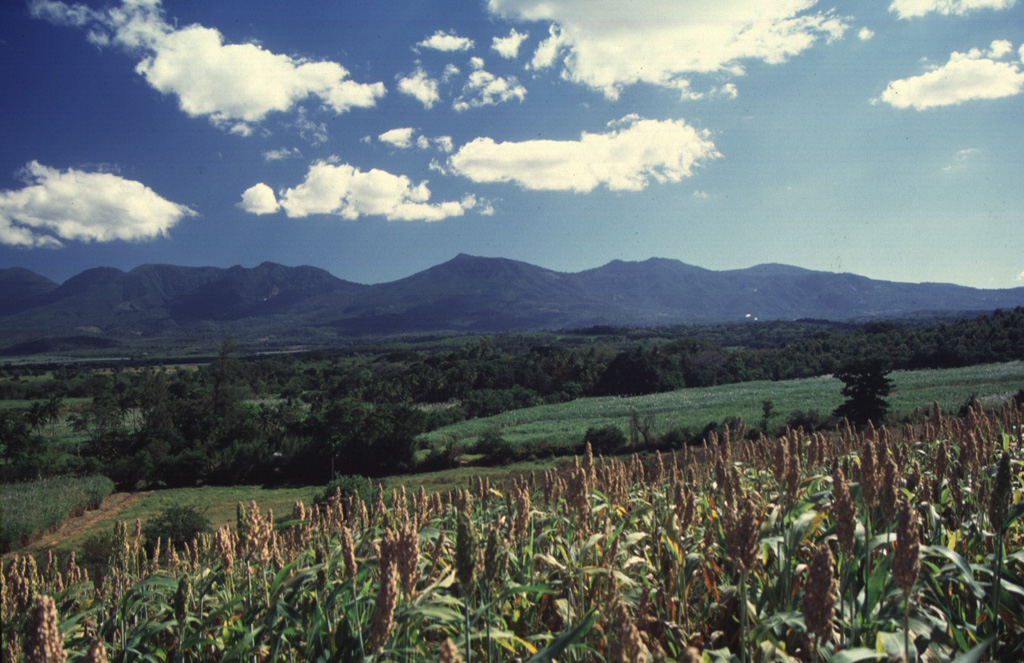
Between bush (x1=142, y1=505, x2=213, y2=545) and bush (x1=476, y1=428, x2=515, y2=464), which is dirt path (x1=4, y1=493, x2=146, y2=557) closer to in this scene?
bush (x1=142, y1=505, x2=213, y2=545)

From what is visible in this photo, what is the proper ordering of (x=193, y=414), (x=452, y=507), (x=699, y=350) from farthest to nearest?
1. (x=699, y=350)
2. (x=193, y=414)
3. (x=452, y=507)

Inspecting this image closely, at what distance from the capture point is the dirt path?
24.8 m

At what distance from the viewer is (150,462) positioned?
40531 mm

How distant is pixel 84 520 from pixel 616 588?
126ft

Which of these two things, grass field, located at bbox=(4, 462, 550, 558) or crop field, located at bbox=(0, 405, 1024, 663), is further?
grass field, located at bbox=(4, 462, 550, 558)

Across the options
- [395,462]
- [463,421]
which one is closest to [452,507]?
[395,462]

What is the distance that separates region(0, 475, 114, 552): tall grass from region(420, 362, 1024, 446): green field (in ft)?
81.7

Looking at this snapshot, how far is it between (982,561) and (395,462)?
1675 inches

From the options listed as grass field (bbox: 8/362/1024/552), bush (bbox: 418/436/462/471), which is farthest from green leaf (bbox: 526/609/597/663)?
bush (bbox: 418/436/462/471)

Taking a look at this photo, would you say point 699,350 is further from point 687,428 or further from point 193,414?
point 193,414

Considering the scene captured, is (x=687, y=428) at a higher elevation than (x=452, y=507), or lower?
lower

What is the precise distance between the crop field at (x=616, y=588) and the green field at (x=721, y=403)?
1223 inches

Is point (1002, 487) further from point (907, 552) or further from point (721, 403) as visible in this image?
point (721, 403)

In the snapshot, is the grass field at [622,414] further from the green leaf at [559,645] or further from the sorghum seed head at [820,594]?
the sorghum seed head at [820,594]
